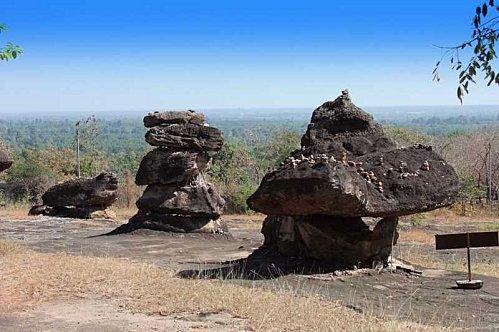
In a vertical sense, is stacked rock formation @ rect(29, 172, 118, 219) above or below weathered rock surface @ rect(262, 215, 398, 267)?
below

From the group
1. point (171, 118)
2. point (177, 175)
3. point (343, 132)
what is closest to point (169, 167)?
point (177, 175)

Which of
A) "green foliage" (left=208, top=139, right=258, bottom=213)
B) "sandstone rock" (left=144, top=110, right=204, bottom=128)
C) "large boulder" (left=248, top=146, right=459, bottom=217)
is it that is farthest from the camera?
"green foliage" (left=208, top=139, right=258, bottom=213)

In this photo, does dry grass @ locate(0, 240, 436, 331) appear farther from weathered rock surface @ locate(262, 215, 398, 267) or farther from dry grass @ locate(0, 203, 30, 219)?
dry grass @ locate(0, 203, 30, 219)

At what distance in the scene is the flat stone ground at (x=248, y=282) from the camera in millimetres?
8453

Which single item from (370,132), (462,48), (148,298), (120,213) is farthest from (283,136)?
(462,48)

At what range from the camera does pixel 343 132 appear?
14273 mm

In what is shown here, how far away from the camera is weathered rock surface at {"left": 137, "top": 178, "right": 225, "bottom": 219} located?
20.5 metres

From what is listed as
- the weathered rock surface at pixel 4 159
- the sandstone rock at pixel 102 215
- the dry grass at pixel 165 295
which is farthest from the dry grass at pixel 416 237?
the weathered rock surface at pixel 4 159

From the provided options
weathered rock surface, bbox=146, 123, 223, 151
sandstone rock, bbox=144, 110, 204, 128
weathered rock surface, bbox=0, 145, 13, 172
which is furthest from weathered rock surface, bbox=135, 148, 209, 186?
weathered rock surface, bbox=0, 145, 13, 172

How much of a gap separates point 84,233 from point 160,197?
2730 millimetres

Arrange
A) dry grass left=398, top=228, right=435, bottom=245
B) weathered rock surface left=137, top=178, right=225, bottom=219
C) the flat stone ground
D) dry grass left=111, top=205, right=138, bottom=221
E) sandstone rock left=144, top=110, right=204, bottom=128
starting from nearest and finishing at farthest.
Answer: the flat stone ground, weathered rock surface left=137, top=178, right=225, bottom=219, sandstone rock left=144, top=110, right=204, bottom=128, dry grass left=398, top=228, right=435, bottom=245, dry grass left=111, top=205, right=138, bottom=221

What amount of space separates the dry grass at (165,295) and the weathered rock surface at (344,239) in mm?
2333

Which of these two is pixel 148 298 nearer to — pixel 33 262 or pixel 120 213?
pixel 33 262

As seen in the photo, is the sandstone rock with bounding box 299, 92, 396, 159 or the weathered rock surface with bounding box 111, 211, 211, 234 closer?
the sandstone rock with bounding box 299, 92, 396, 159
